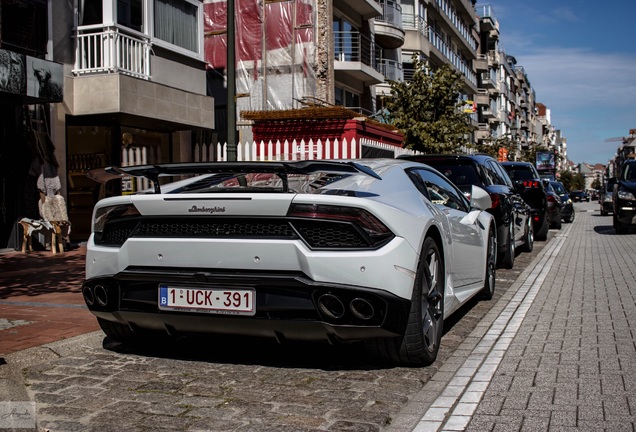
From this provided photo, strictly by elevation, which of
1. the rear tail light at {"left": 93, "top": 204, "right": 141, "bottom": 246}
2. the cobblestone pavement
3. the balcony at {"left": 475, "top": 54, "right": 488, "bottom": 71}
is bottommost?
the cobblestone pavement

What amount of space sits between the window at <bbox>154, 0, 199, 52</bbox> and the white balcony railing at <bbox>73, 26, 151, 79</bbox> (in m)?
1.81

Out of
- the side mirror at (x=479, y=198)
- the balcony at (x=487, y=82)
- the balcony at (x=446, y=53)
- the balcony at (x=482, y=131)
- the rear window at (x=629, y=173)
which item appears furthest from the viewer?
the balcony at (x=487, y=82)

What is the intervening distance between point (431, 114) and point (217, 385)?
22.2 m

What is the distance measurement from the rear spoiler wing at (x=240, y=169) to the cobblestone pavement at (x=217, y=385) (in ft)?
3.98

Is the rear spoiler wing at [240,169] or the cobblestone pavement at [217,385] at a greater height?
the rear spoiler wing at [240,169]

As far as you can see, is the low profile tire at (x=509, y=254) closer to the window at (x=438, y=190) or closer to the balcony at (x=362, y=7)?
the window at (x=438, y=190)

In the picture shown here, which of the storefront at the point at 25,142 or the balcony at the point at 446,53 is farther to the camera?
the balcony at the point at 446,53

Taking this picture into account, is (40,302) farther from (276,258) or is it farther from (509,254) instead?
(509,254)

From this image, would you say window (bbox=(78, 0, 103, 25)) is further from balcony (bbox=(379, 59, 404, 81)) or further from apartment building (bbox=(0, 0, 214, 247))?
balcony (bbox=(379, 59, 404, 81))

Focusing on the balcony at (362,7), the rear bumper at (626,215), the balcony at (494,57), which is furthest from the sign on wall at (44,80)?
the balcony at (494,57)

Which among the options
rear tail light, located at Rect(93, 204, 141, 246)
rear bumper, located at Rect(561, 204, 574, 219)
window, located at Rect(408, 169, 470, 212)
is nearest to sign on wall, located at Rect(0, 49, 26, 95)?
rear tail light, located at Rect(93, 204, 141, 246)

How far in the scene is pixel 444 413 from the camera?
3.88 meters

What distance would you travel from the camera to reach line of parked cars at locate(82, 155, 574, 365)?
4246 mm

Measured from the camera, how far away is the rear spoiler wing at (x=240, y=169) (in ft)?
14.1
